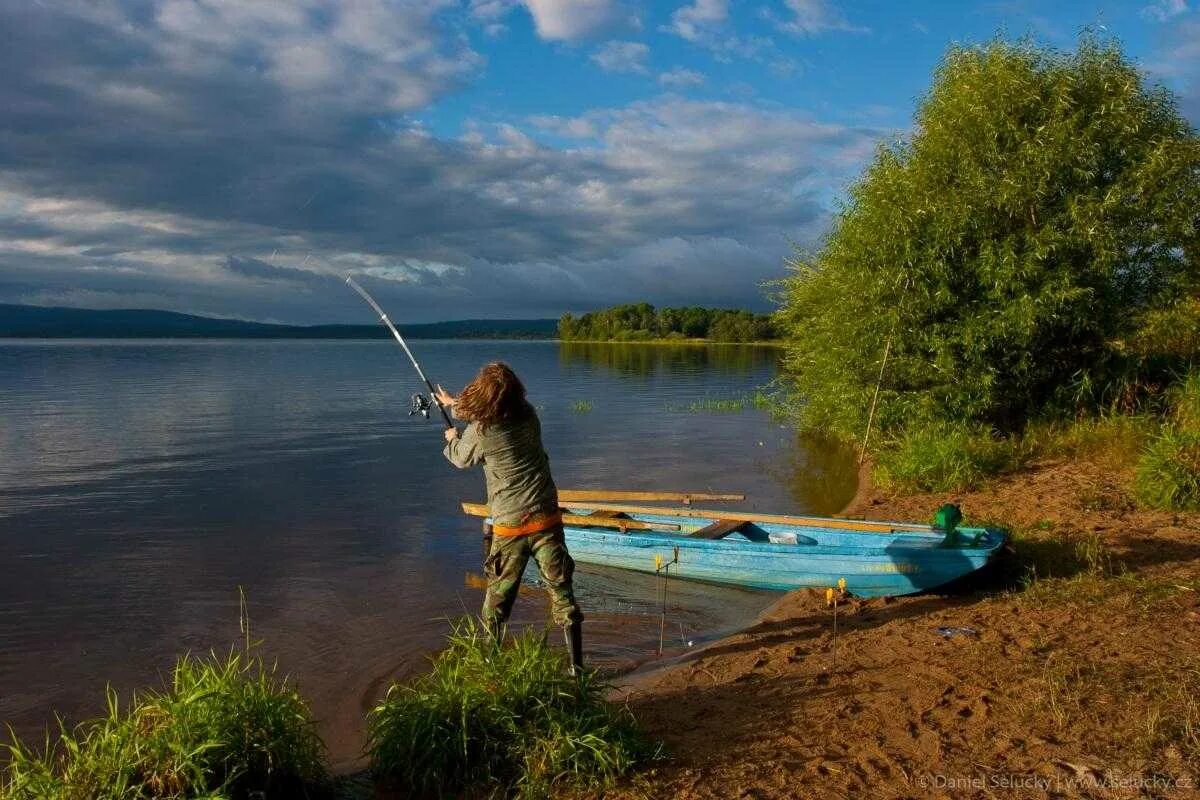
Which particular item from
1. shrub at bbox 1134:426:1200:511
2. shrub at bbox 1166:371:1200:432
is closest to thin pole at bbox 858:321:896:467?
shrub at bbox 1166:371:1200:432

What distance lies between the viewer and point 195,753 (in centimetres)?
476

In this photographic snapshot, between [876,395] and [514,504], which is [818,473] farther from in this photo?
[514,504]

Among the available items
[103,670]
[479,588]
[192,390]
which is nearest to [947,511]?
[479,588]

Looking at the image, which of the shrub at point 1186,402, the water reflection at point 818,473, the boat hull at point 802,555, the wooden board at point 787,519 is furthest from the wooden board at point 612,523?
the shrub at point 1186,402

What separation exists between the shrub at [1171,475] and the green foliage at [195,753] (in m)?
11.1

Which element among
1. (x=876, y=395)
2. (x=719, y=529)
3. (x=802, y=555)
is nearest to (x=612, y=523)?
(x=719, y=529)

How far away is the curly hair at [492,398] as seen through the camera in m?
6.49

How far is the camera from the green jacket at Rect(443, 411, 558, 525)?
6648 millimetres

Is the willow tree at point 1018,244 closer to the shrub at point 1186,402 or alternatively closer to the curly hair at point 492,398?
the shrub at point 1186,402

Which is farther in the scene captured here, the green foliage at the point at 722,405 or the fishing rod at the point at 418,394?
the green foliage at the point at 722,405

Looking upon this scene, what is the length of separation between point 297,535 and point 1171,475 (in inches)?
538

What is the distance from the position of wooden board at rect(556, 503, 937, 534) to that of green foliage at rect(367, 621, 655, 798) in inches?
245

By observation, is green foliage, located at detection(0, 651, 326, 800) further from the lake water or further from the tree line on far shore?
the tree line on far shore

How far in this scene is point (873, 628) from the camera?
8.38 metres
